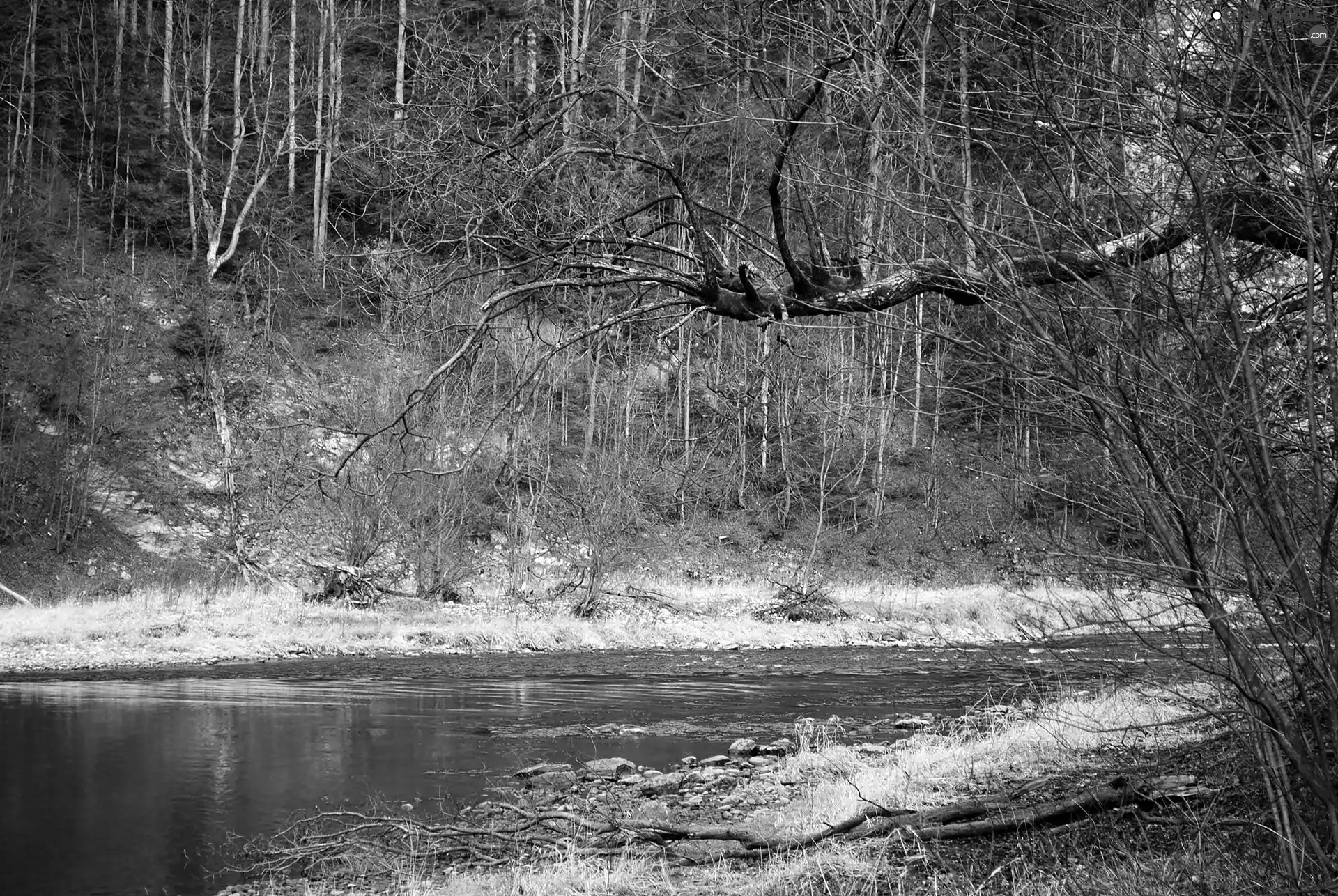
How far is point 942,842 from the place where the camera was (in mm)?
5965

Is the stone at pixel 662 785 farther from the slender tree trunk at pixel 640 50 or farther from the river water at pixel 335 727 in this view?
the slender tree trunk at pixel 640 50

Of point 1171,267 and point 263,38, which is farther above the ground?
point 263,38

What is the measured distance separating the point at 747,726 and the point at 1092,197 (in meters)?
10.7

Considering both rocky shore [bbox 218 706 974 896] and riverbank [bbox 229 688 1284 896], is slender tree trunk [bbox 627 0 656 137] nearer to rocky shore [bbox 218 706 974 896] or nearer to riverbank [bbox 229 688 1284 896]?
riverbank [bbox 229 688 1284 896]

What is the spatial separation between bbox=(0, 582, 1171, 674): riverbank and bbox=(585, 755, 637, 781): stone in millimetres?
7088

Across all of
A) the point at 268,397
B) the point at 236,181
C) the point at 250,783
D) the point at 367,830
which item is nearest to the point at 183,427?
the point at 268,397

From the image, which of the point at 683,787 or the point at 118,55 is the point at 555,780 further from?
the point at 118,55

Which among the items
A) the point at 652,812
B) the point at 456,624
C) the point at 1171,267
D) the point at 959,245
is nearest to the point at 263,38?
the point at 456,624

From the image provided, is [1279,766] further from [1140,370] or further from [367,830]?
[367,830]

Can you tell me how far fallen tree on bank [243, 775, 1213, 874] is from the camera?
5.66 meters

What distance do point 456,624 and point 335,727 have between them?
8277 millimetres

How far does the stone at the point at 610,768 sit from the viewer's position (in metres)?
10.3

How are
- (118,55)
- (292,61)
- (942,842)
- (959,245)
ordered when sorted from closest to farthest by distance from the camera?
(959,245) < (942,842) < (292,61) < (118,55)

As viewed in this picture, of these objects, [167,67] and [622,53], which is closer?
[622,53]
